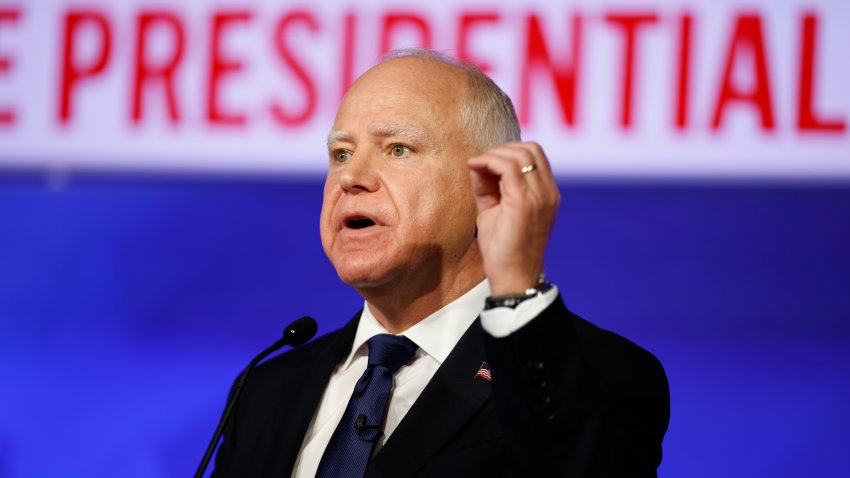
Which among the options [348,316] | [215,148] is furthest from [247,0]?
[348,316]

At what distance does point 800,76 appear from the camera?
9.13ft

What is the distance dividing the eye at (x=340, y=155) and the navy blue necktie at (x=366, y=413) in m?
0.36

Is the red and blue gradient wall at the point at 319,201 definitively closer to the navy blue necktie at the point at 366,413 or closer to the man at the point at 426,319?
the man at the point at 426,319

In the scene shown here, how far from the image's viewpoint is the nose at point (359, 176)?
75.5 inches

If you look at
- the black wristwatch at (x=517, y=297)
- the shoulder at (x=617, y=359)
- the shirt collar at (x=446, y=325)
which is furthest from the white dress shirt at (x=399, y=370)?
the black wristwatch at (x=517, y=297)

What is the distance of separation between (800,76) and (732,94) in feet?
0.60

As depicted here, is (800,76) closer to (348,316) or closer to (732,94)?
(732,94)

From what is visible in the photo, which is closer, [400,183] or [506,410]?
[506,410]

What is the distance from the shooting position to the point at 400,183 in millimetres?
1920

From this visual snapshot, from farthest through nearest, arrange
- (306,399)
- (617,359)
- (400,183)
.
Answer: (306,399), (400,183), (617,359)

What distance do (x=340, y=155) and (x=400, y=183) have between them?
0.61ft

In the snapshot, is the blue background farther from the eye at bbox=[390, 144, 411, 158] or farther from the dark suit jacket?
the eye at bbox=[390, 144, 411, 158]

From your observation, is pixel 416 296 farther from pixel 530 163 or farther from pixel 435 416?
pixel 530 163

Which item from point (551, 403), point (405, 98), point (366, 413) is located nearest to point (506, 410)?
point (551, 403)
